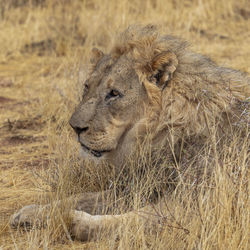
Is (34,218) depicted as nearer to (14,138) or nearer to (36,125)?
(14,138)

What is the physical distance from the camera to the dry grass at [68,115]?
10.9ft

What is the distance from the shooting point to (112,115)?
400 centimetres

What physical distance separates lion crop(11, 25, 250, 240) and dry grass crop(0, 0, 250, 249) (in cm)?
23

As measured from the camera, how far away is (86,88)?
4.25 meters

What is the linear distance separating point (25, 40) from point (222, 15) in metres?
4.25

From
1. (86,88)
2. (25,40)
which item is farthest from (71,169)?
(25,40)

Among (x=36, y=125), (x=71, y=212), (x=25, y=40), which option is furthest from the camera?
(x=25, y=40)

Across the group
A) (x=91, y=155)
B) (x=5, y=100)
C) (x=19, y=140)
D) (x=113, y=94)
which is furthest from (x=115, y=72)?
(x=5, y=100)

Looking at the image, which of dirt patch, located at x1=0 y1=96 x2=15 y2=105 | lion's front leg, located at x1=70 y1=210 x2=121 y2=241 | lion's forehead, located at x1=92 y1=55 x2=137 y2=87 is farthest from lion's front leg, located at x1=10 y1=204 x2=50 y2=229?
dirt patch, located at x1=0 y1=96 x2=15 y2=105

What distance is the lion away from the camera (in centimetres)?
393

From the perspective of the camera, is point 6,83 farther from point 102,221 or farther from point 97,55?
point 102,221

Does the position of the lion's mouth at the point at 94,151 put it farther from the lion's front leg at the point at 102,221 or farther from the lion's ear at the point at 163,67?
the lion's ear at the point at 163,67

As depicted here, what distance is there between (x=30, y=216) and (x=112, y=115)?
2.89 ft

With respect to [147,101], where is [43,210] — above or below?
below
